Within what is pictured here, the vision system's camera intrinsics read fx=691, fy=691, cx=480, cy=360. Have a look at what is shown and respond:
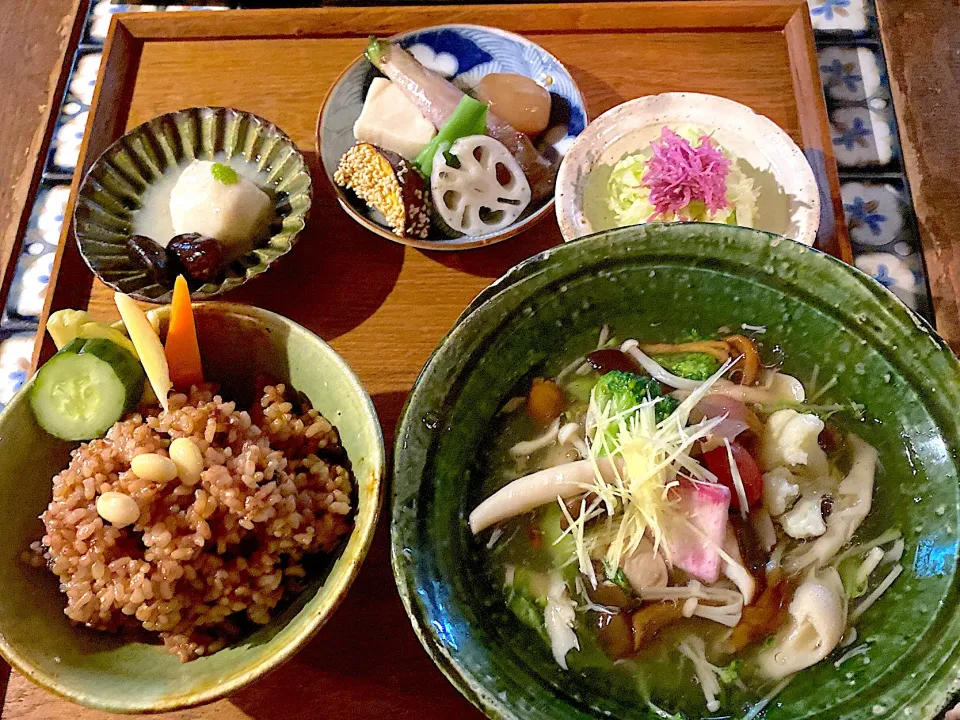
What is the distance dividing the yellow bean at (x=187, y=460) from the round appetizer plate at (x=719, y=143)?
3.53ft

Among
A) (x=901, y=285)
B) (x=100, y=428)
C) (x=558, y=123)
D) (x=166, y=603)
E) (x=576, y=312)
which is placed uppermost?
(x=558, y=123)

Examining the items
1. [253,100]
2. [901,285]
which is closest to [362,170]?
[253,100]

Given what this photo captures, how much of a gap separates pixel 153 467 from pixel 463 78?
5.22 ft

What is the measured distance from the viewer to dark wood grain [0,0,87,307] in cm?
217

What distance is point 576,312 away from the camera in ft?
4.70

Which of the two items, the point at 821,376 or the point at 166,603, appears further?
the point at 821,376

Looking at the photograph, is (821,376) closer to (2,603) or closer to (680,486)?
(680,486)

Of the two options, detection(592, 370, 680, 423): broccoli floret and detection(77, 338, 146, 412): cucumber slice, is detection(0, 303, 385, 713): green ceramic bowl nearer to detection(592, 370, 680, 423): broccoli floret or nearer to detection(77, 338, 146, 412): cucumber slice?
detection(77, 338, 146, 412): cucumber slice

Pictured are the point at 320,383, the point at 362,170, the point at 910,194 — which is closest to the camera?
the point at 320,383

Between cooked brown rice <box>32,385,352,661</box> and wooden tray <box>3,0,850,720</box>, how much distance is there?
277 millimetres

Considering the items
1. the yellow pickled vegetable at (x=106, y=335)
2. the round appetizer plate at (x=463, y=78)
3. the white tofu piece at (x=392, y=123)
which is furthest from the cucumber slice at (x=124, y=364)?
the white tofu piece at (x=392, y=123)

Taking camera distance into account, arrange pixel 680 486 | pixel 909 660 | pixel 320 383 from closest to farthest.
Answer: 1. pixel 909 660
2. pixel 680 486
3. pixel 320 383

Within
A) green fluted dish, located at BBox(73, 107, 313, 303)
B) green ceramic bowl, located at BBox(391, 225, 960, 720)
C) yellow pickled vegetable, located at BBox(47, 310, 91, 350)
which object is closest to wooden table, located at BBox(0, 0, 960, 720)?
green ceramic bowl, located at BBox(391, 225, 960, 720)

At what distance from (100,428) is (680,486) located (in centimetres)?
111
